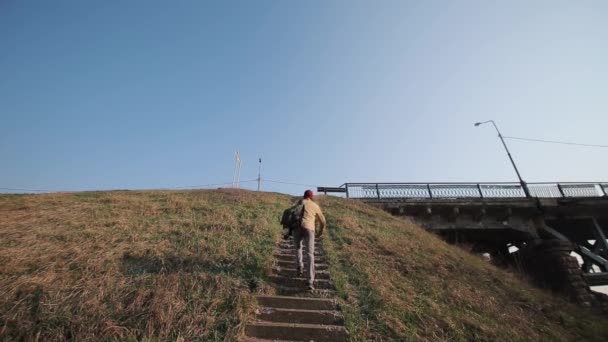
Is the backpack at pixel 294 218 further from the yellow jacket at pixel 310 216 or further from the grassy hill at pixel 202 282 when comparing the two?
the grassy hill at pixel 202 282

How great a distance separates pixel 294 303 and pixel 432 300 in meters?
3.59

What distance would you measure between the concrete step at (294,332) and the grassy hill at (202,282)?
9.1 inches

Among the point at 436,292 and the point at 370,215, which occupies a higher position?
the point at 370,215

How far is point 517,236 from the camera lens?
18.2 metres

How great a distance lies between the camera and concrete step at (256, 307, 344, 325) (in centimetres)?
514

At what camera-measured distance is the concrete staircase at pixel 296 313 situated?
473 centimetres

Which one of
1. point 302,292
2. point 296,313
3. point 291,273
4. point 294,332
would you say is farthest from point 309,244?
point 294,332

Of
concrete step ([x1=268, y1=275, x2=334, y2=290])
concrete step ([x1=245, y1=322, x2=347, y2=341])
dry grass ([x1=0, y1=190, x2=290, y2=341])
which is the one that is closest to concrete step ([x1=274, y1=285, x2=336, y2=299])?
concrete step ([x1=268, y1=275, x2=334, y2=290])

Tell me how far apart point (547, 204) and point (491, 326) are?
16135 mm

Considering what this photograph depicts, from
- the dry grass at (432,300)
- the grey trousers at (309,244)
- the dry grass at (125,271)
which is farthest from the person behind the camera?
the grey trousers at (309,244)

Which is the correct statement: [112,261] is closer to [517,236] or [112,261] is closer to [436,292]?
[436,292]

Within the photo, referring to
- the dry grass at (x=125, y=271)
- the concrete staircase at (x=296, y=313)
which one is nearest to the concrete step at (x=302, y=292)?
the concrete staircase at (x=296, y=313)

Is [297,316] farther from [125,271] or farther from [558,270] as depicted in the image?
[558,270]

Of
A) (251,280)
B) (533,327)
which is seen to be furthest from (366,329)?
(533,327)
